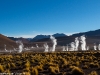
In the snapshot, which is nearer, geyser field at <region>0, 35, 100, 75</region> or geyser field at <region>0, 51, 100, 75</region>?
geyser field at <region>0, 51, 100, 75</region>

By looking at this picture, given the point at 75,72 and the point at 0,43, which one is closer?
the point at 75,72

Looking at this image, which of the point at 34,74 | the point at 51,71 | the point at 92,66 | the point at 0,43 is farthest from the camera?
the point at 0,43

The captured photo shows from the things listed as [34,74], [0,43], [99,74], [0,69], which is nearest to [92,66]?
[99,74]

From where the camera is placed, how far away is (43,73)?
19641mm

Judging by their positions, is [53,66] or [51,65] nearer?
[53,66]

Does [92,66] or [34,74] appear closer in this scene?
[34,74]

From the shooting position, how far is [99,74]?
18.2 metres

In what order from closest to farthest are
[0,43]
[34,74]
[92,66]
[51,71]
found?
[34,74] < [51,71] < [92,66] < [0,43]

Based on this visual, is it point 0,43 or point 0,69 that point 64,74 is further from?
point 0,43

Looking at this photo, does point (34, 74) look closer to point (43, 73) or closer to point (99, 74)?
point (43, 73)

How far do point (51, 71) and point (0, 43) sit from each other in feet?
610

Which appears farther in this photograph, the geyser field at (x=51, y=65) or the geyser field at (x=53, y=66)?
the geyser field at (x=51, y=65)

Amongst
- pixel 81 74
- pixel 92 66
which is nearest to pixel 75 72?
pixel 81 74

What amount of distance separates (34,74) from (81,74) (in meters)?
3.81
